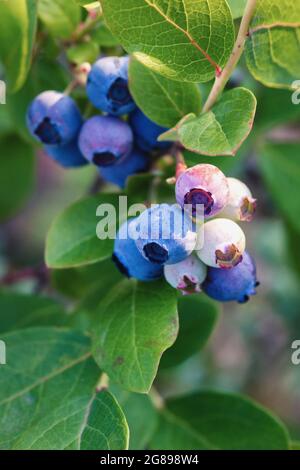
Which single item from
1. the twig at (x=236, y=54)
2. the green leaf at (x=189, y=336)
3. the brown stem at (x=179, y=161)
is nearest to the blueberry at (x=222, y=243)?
the brown stem at (x=179, y=161)

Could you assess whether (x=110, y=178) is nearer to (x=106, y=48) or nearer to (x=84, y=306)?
(x=106, y=48)

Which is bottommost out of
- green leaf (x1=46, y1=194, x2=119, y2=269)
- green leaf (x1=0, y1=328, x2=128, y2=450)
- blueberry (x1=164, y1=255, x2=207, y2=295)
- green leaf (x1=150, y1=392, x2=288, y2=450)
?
green leaf (x1=150, y1=392, x2=288, y2=450)

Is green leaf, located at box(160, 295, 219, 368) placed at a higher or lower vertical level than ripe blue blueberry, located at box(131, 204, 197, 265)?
lower

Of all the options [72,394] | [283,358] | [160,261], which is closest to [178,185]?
[160,261]

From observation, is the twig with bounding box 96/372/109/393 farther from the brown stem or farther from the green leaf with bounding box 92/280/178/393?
the brown stem

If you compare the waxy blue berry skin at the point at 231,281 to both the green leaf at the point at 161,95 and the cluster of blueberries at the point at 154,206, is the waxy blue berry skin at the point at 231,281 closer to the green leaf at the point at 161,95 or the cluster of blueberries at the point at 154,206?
the cluster of blueberries at the point at 154,206

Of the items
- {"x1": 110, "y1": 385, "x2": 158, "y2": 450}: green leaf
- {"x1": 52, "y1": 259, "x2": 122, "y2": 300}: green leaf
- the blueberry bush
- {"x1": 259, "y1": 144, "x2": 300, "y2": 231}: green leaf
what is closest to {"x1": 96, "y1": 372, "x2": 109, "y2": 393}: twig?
the blueberry bush

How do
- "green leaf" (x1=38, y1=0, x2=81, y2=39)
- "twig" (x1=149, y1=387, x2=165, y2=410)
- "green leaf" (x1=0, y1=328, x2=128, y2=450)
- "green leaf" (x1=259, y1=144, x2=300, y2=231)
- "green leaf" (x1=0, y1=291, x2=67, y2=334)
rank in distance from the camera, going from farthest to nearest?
"green leaf" (x1=259, y1=144, x2=300, y2=231), "green leaf" (x1=0, y1=291, x2=67, y2=334), "twig" (x1=149, y1=387, x2=165, y2=410), "green leaf" (x1=38, y1=0, x2=81, y2=39), "green leaf" (x1=0, y1=328, x2=128, y2=450)

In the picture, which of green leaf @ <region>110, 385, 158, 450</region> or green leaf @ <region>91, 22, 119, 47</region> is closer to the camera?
green leaf @ <region>91, 22, 119, 47</region>

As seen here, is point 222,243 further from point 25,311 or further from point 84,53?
point 25,311
